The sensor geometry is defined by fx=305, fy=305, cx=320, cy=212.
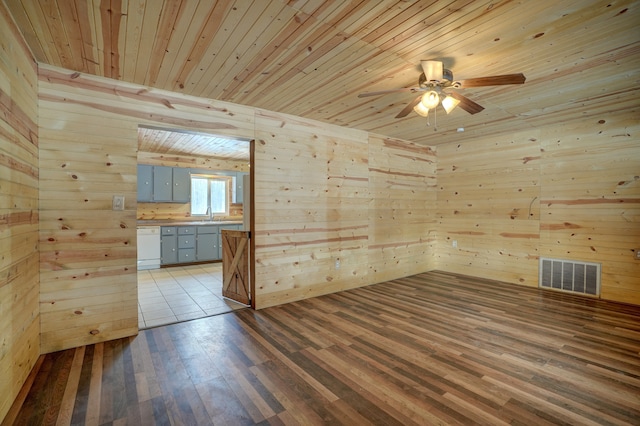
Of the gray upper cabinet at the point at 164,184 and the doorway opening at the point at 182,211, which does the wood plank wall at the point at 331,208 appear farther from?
the gray upper cabinet at the point at 164,184

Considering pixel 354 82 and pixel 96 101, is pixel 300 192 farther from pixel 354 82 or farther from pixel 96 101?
pixel 96 101

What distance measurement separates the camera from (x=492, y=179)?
17.4ft

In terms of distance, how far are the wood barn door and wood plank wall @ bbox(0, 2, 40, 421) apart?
1.98 m

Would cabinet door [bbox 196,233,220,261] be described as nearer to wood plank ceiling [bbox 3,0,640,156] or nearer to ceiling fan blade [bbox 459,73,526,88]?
wood plank ceiling [bbox 3,0,640,156]

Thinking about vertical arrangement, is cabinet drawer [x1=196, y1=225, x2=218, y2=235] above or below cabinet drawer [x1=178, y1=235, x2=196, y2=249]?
above

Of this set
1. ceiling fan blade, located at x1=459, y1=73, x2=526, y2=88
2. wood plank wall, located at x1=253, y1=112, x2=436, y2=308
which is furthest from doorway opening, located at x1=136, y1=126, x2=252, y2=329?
ceiling fan blade, located at x1=459, y1=73, x2=526, y2=88

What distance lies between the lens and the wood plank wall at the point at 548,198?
4.06m

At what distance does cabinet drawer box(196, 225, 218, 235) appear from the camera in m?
6.75

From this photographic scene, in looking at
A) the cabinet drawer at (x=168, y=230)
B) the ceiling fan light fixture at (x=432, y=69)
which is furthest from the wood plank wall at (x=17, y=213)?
the cabinet drawer at (x=168, y=230)

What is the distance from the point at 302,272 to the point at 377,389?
2233 mm

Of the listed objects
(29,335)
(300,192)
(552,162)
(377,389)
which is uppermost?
(552,162)

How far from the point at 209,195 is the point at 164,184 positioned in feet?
3.94

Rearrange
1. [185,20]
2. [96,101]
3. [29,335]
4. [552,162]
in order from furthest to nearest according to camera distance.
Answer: [552,162] → [96,101] → [29,335] → [185,20]

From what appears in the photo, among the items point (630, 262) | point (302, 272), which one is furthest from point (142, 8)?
point (630, 262)
